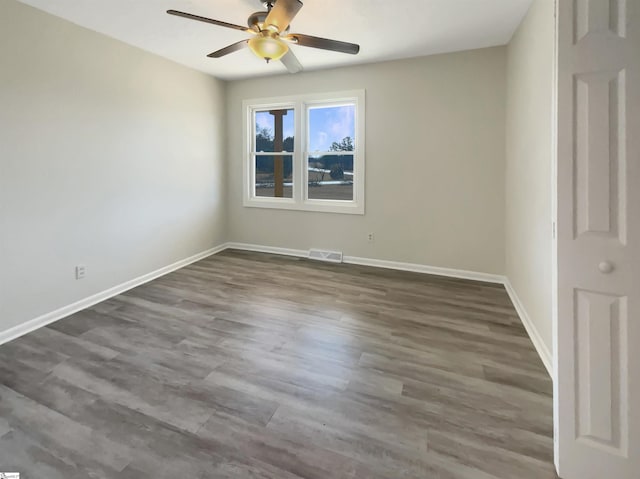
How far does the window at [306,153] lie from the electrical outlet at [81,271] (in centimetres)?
250

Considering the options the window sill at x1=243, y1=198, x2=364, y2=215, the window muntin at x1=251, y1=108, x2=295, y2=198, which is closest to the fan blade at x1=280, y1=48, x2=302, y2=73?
the window muntin at x1=251, y1=108, x2=295, y2=198

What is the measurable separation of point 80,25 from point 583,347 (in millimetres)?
4388

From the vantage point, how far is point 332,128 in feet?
15.5

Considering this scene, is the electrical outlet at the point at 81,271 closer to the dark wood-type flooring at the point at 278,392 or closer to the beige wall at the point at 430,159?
the dark wood-type flooring at the point at 278,392

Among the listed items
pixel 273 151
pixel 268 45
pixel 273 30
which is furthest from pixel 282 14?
pixel 273 151

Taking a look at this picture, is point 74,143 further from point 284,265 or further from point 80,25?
point 284,265

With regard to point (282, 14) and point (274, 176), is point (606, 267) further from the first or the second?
point (274, 176)

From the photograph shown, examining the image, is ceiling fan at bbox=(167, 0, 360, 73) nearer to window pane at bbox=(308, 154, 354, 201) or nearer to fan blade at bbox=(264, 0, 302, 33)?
fan blade at bbox=(264, 0, 302, 33)

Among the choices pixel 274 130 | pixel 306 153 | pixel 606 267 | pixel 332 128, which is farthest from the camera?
pixel 274 130

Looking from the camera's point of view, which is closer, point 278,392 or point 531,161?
point 278,392

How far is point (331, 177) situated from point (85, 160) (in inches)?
115

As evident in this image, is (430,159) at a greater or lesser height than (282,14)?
lesser

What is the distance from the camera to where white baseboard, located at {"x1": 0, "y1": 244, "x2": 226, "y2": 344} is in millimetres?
2648

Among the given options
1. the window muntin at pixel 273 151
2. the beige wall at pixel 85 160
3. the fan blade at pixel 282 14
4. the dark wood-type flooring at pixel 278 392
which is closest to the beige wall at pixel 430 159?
the window muntin at pixel 273 151
